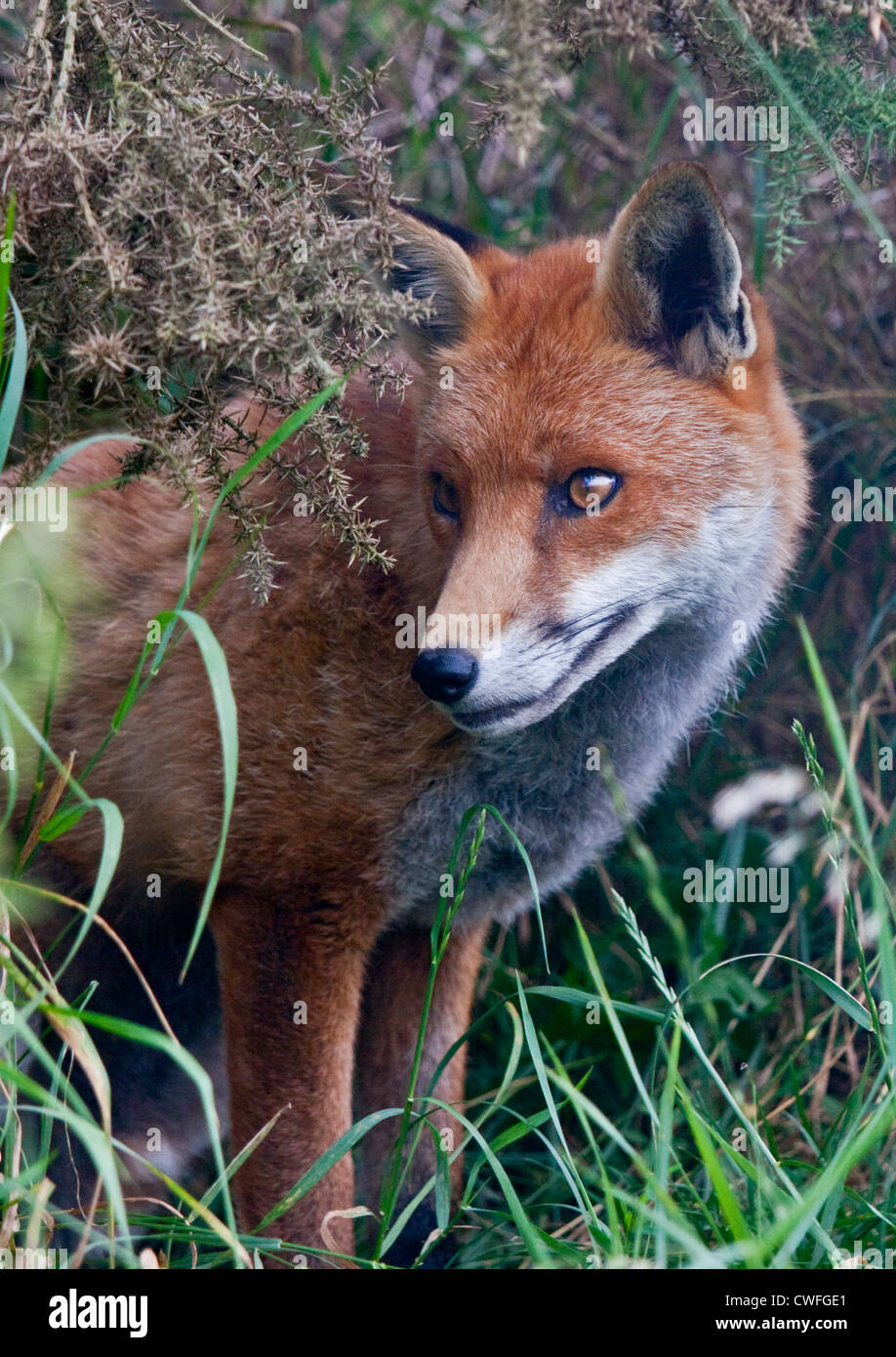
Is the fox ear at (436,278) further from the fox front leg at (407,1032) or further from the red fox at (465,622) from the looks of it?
the fox front leg at (407,1032)

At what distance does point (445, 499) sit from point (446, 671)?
2.12 feet

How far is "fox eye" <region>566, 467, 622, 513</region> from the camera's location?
9.29ft

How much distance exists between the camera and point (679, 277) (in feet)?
9.75

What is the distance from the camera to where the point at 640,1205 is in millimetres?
2064

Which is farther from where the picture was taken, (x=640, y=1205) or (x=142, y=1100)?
(x=142, y=1100)

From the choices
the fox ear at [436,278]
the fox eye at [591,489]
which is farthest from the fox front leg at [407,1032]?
the fox ear at [436,278]

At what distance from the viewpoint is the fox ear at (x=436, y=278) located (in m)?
3.05

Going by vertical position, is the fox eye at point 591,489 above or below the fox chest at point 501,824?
above

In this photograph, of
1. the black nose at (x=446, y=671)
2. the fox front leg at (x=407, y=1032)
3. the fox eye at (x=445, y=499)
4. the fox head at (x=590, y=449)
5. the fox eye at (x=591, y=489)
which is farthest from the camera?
the fox front leg at (x=407, y=1032)

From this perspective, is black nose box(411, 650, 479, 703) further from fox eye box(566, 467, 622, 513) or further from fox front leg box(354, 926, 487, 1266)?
fox front leg box(354, 926, 487, 1266)

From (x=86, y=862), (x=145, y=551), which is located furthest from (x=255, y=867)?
(x=145, y=551)
